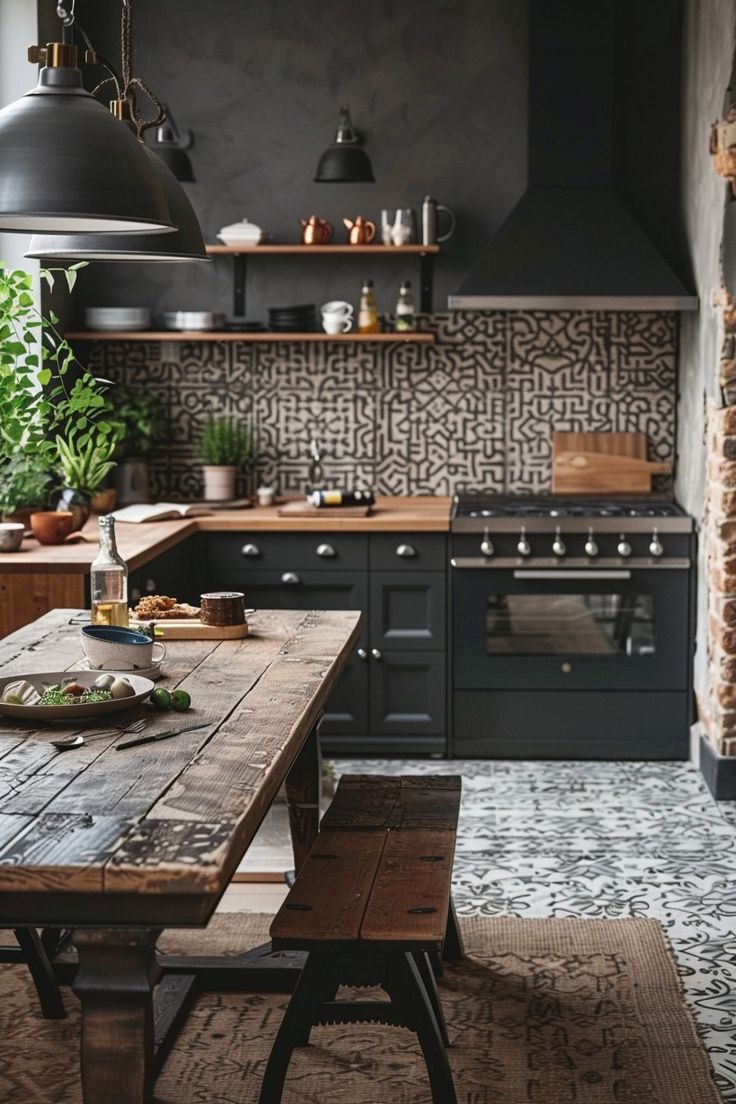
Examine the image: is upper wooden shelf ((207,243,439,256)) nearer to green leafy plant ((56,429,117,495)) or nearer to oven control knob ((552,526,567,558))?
green leafy plant ((56,429,117,495))

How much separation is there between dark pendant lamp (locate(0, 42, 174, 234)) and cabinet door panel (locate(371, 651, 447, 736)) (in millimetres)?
3524

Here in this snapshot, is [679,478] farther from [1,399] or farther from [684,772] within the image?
[1,399]

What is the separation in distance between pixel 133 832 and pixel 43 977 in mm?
1494

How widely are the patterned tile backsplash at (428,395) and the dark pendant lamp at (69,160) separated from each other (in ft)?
13.1

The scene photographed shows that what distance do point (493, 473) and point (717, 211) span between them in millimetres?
1652

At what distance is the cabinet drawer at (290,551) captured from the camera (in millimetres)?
5891

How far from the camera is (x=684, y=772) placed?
5.73 metres

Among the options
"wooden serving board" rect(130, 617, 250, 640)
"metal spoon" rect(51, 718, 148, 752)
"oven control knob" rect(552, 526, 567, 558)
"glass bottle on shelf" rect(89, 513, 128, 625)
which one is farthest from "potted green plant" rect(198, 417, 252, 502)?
"metal spoon" rect(51, 718, 148, 752)

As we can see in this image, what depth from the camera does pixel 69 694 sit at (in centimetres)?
284

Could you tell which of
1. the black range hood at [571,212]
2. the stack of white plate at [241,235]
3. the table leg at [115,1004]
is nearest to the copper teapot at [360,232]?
the stack of white plate at [241,235]

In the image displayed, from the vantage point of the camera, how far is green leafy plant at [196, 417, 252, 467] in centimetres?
642

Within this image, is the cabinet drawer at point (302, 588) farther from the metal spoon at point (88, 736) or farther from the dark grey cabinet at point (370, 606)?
the metal spoon at point (88, 736)

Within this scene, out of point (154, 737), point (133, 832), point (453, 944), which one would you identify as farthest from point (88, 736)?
point (453, 944)

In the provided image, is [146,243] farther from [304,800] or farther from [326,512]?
[326,512]
